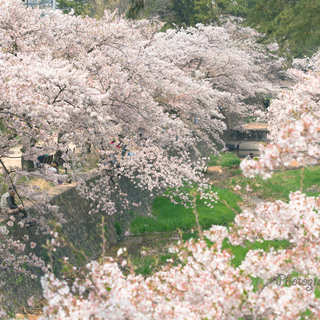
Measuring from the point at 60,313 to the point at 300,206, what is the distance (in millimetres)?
3139

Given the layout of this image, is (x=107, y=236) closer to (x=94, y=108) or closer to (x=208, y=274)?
(x=94, y=108)

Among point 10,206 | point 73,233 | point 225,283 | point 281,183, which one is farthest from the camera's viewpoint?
point 281,183

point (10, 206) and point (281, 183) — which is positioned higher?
point (10, 206)

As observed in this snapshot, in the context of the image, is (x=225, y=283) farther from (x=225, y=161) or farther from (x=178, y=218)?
(x=225, y=161)

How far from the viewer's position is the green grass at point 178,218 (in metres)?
13.8

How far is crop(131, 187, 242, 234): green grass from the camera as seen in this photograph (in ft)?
45.1

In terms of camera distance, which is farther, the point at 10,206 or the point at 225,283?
the point at 10,206

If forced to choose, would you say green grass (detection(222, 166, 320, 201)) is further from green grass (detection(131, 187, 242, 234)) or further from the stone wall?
the stone wall

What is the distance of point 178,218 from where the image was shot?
1413cm

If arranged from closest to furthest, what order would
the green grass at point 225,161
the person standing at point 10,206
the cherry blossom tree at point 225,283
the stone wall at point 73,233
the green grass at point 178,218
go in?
the cherry blossom tree at point 225,283 → the stone wall at point 73,233 → the person standing at point 10,206 → the green grass at point 178,218 → the green grass at point 225,161

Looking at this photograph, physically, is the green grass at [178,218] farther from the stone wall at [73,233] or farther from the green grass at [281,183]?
the green grass at [281,183]

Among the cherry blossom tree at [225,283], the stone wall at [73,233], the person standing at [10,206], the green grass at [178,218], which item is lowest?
the green grass at [178,218]

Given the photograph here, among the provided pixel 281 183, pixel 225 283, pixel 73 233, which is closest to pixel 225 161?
pixel 281 183

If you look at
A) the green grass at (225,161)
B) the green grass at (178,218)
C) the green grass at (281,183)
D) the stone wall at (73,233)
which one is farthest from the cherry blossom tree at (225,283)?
the green grass at (225,161)
